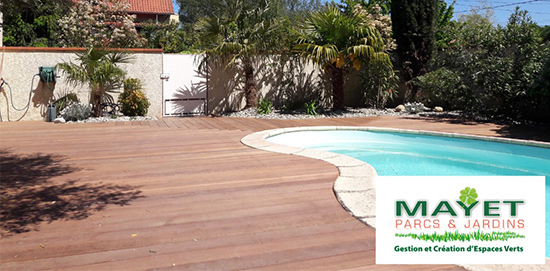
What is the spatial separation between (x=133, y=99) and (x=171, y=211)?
25.2ft

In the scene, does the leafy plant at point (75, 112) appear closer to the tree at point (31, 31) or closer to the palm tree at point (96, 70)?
the palm tree at point (96, 70)

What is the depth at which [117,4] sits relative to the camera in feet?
59.7

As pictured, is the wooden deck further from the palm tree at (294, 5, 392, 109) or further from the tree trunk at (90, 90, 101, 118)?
the palm tree at (294, 5, 392, 109)

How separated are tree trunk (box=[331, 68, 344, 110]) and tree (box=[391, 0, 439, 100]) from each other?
2.19 meters

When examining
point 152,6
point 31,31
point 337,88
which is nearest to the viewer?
point 337,88

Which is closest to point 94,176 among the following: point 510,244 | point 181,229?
point 181,229

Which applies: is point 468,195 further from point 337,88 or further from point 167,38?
point 167,38

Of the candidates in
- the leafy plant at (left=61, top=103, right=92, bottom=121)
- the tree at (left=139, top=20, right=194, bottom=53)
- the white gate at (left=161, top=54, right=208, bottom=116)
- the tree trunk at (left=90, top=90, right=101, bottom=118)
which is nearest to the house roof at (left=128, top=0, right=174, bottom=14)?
the tree at (left=139, top=20, right=194, bottom=53)

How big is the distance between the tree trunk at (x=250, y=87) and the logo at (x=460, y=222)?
9.05 m

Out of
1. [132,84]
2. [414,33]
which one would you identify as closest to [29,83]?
[132,84]

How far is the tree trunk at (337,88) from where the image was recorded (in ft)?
40.5

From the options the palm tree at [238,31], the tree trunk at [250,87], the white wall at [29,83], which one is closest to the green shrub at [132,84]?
the white wall at [29,83]

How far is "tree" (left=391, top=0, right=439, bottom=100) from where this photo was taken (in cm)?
1273

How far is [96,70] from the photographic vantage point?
10.1m
